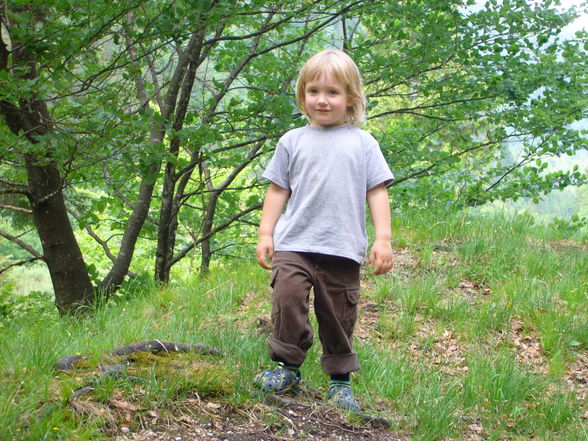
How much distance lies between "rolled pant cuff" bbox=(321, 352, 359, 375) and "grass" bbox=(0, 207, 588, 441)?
0.21 metres

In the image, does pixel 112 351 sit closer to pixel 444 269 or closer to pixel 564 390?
pixel 564 390

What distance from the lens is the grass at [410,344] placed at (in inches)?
104

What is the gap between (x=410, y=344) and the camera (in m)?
4.47

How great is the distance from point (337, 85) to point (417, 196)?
5094 millimetres

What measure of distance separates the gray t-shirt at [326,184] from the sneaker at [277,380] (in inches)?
24.4

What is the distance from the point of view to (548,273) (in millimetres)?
5629

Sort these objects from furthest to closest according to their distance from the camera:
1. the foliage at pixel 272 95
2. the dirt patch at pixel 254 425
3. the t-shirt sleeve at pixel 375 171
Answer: the foliage at pixel 272 95
the t-shirt sleeve at pixel 375 171
the dirt patch at pixel 254 425

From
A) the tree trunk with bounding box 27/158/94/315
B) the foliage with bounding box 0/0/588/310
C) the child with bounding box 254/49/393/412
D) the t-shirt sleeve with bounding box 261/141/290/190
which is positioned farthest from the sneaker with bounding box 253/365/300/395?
the tree trunk with bounding box 27/158/94/315

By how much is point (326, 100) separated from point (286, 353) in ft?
4.17

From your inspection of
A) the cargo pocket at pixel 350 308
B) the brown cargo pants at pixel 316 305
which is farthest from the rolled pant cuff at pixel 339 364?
the cargo pocket at pixel 350 308

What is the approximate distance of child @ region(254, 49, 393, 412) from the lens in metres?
3.00

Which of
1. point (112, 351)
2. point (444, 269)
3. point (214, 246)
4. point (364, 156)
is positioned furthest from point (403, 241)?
point (214, 246)

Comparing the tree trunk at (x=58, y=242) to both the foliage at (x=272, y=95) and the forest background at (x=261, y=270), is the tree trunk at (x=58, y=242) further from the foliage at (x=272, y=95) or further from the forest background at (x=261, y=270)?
the foliage at (x=272, y=95)

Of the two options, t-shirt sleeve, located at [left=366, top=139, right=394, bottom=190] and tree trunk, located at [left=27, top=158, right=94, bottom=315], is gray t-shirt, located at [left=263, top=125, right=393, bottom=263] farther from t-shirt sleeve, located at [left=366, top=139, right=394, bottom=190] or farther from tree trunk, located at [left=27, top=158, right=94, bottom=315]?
tree trunk, located at [left=27, top=158, right=94, bottom=315]
